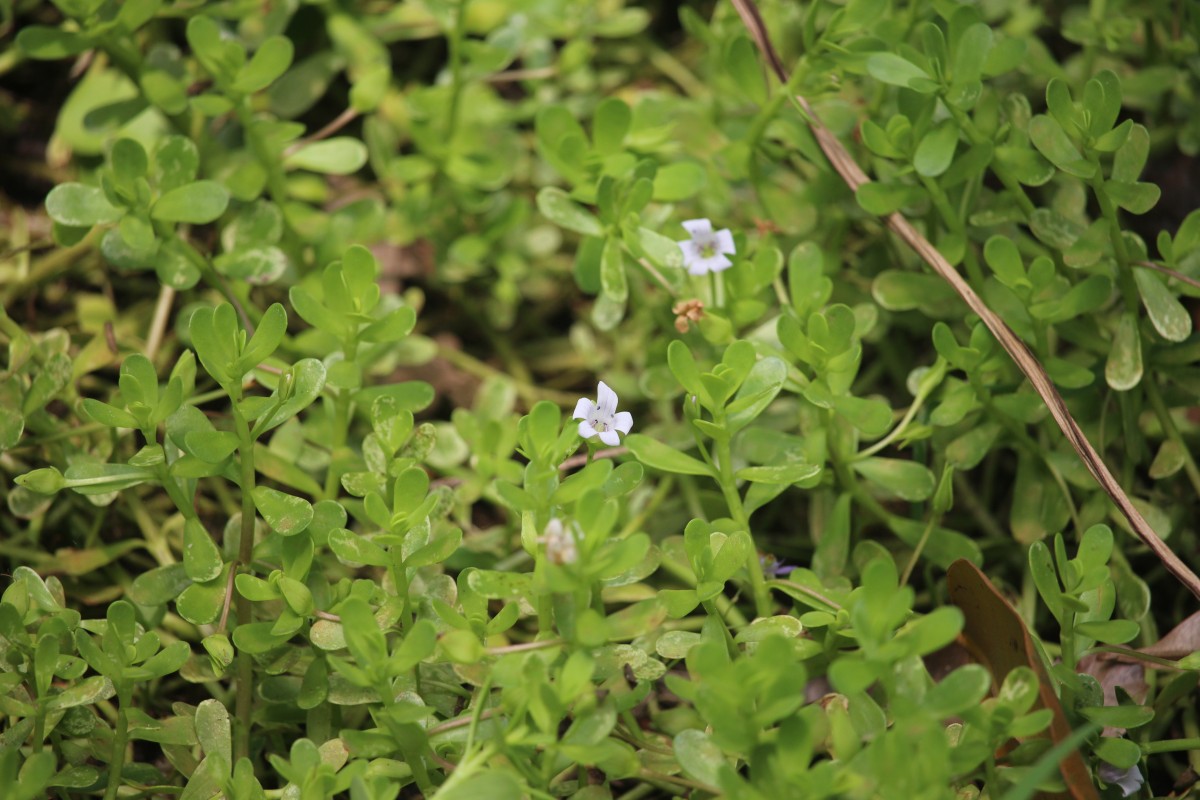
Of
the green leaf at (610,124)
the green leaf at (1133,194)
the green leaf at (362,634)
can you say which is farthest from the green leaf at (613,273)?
the green leaf at (1133,194)

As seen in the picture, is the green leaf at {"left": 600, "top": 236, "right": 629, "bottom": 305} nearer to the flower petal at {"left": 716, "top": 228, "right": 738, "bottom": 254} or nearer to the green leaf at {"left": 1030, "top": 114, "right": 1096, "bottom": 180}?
the flower petal at {"left": 716, "top": 228, "right": 738, "bottom": 254}

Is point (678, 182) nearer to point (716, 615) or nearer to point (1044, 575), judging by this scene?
point (716, 615)

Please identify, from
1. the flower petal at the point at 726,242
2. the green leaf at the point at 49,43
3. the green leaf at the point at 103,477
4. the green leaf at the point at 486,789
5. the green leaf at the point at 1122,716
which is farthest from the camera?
the green leaf at the point at 49,43

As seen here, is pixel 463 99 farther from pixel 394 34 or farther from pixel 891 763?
pixel 891 763

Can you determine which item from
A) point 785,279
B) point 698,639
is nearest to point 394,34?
point 785,279

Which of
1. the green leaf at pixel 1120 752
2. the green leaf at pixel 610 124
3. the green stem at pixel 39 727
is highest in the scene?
the green leaf at pixel 610 124

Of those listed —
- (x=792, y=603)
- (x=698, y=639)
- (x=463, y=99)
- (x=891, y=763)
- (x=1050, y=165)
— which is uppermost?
(x=1050, y=165)

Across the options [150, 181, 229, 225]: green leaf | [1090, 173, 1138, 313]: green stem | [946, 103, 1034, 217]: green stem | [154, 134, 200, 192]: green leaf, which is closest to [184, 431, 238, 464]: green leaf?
[150, 181, 229, 225]: green leaf

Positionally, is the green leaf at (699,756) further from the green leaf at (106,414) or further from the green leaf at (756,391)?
the green leaf at (106,414)
